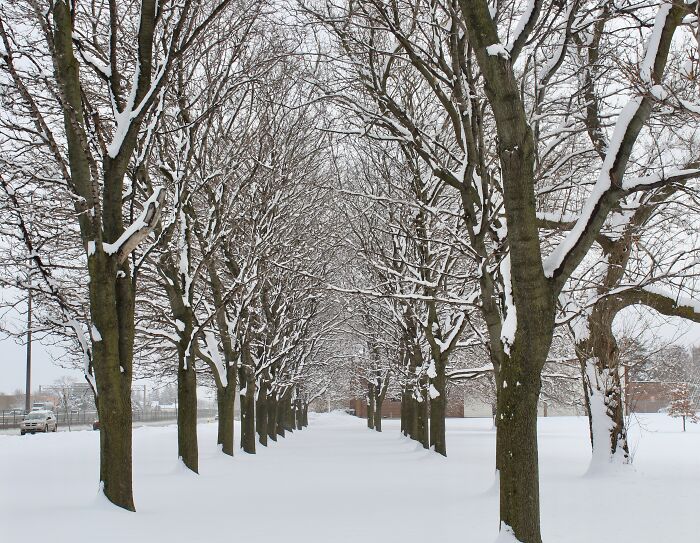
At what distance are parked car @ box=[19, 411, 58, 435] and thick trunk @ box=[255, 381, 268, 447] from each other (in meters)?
18.7

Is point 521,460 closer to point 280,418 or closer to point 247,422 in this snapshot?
point 247,422

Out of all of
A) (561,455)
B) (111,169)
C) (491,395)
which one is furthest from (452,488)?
(491,395)

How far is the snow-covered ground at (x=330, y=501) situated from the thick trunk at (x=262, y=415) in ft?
15.7

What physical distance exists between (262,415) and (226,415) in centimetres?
578

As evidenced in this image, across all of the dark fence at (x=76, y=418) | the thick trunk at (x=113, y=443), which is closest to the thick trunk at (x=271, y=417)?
the thick trunk at (x=113, y=443)

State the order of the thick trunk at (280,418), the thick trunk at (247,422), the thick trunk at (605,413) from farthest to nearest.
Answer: the thick trunk at (280,418) < the thick trunk at (247,422) < the thick trunk at (605,413)

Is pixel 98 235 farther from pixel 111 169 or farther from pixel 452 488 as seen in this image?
pixel 452 488

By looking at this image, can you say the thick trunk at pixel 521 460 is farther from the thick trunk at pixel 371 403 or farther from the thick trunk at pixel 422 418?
the thick trunk at pixel 371 403

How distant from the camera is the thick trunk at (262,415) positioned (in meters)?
23.7

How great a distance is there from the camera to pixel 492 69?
20.6 ft

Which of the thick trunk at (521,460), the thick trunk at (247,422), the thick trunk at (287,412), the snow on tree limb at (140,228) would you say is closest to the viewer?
the thick trunk at (521,460)

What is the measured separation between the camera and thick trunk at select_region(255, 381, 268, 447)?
23656 millimetres

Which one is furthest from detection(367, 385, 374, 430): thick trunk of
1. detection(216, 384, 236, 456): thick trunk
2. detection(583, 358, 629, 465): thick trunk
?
detection(583, 358, 629, 465): thick trunk

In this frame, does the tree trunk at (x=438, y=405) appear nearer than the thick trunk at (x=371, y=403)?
Yes
